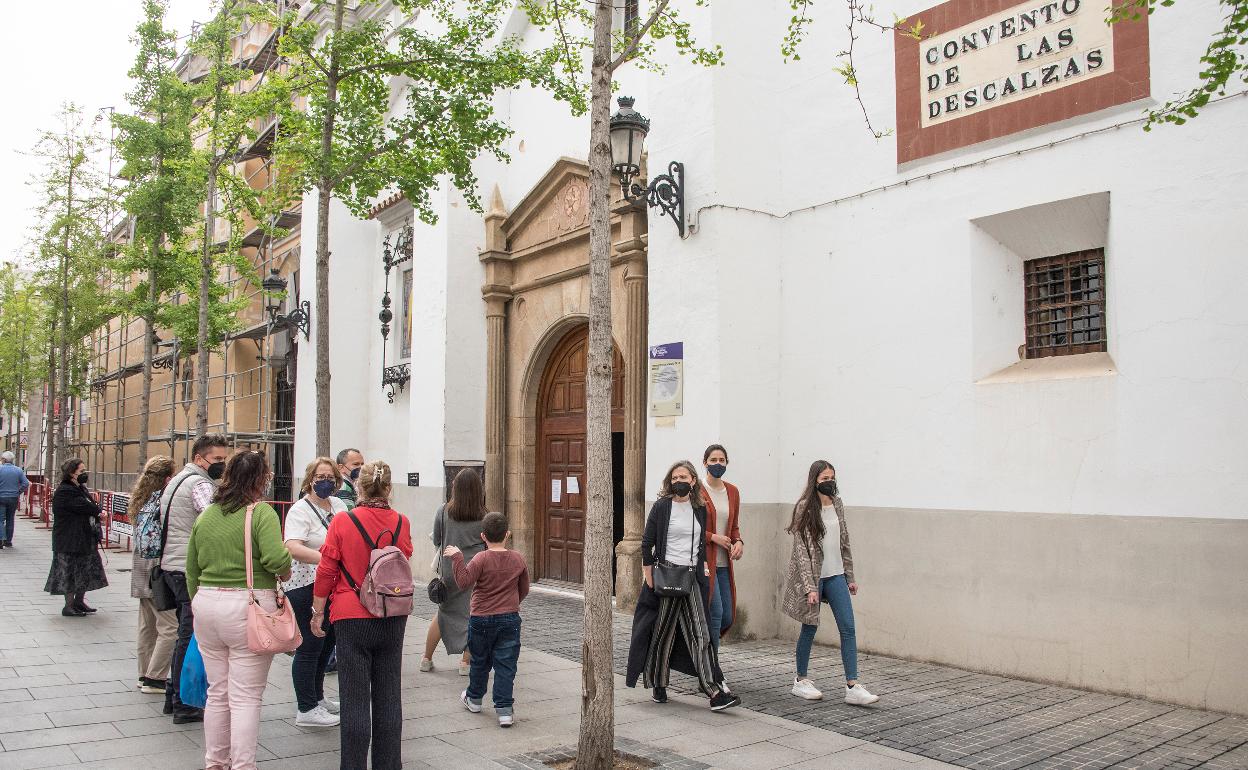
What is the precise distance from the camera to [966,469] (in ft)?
27.4

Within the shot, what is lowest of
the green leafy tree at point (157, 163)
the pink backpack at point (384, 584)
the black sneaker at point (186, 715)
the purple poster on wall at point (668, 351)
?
the black sneaker at point (186, 715)

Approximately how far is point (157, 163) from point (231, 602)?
17.4m

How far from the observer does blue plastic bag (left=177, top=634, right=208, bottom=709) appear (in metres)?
6.02

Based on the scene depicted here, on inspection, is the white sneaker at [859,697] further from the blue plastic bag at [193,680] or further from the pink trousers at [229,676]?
the blue plastic bag at [193,680]

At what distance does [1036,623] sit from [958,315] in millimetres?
2594

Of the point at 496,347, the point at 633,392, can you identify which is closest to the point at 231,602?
the point at 633,392

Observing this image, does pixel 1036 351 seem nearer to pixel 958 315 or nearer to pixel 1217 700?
pixel 958 315

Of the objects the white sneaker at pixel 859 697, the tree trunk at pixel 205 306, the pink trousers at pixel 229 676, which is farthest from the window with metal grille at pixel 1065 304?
the tree trunk at pixel 205 306

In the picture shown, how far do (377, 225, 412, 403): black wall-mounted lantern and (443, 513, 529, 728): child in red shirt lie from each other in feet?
33.1

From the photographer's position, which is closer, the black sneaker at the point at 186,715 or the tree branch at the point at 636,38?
the tree branch at the point at 636,38

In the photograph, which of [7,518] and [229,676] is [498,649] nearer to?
[229,676]

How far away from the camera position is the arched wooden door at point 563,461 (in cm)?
1323

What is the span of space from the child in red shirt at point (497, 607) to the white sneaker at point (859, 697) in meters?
2.39

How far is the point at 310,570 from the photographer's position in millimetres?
6727
